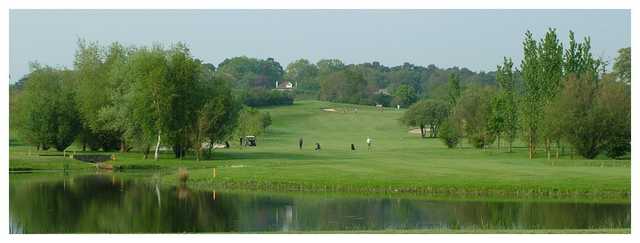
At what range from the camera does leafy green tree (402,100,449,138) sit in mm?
118688

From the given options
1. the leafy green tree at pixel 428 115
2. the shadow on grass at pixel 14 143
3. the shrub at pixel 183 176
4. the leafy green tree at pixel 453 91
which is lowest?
the shrub at pixel 183 176

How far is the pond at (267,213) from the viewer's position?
106 feet

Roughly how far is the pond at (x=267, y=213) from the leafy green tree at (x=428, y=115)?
77.9 metres

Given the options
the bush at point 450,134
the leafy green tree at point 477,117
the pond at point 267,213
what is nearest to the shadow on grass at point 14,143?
the bush at point 450,134

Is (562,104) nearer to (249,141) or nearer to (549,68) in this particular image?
(549,68)

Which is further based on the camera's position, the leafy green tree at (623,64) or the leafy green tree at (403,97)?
the leafy green tree at (403,97)

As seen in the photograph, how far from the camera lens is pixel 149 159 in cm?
6581

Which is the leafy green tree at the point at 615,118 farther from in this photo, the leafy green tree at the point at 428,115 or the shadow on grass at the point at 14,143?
the shadow on grass at the point at 14,143

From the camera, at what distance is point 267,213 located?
3547cm

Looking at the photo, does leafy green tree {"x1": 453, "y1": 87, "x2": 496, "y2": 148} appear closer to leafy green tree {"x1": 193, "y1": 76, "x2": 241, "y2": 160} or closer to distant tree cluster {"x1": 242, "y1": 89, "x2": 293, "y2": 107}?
leafy green tree {"x1": 193, "y1": 76, "x2": 241, "y2": 160}

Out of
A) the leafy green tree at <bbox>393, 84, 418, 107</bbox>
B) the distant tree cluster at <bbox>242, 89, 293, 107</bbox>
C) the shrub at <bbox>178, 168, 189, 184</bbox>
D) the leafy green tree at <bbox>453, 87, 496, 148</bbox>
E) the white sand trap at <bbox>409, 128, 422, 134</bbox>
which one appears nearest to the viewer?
the shrub at <bbox>178, 168, 189, 184</bbox>

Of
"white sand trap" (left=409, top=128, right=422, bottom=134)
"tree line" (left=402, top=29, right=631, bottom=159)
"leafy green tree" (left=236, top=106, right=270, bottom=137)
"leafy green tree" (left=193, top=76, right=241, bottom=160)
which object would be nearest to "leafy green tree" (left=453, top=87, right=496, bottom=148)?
"tree line" (left=402, top=29, right=631, bottom=159)

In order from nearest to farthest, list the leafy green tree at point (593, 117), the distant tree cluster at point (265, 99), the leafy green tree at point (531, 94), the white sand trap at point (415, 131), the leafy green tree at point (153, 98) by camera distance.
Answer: the leafy green tree at point (153, 98) < the leafy green tree at point (593, 117) < the leafy green tree at point (531, 94) < the white sand trap at point (415, 131) < the distant tree cluster at point (265, 99)

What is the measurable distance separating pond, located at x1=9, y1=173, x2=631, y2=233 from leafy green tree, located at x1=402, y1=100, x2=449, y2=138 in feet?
256
